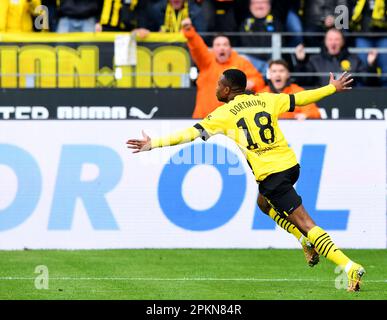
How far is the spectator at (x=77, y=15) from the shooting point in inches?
698

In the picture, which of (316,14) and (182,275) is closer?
(182,275)

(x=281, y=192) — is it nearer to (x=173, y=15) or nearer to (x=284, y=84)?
(x=284, y=84)

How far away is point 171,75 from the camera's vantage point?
1689 cm

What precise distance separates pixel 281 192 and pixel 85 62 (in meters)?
6.23

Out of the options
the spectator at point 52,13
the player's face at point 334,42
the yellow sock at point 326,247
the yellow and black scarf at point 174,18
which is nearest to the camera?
the yellow sock at point 326,247

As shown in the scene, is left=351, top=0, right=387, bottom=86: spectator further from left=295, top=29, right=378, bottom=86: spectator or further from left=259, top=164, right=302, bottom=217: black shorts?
left=259, top=164, right=302, bottom=217: black shorts

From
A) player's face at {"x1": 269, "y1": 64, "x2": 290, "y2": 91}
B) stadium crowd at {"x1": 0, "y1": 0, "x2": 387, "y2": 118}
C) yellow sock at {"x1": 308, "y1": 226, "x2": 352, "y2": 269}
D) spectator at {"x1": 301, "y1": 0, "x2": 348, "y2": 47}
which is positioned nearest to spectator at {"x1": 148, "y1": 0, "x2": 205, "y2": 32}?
stadium crowd at {"x1": 0, "y1": 0, "x2": 387, "y2": 118}

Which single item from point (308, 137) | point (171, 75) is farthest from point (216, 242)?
point (171, 75)

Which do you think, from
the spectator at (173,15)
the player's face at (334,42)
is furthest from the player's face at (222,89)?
the spectator at (173,15)

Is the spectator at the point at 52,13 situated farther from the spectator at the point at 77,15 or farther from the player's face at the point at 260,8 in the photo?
the player's face at the point at 260,8

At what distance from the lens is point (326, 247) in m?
11.1

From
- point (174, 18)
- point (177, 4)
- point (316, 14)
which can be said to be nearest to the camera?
point (177, 4)

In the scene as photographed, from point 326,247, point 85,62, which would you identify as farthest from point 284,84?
point 326,247

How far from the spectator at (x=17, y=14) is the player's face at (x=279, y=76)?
3.79 meters
